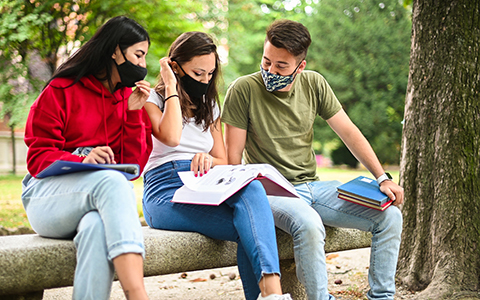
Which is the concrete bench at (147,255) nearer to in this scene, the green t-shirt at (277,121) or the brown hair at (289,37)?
the green t-shirt at (277,121)

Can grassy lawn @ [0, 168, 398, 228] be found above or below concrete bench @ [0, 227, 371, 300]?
below

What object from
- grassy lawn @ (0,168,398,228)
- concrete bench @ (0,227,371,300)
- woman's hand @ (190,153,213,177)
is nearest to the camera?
concrete bench @ (0,227,371,300)

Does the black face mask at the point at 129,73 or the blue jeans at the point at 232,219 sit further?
the black face mask at the point at 129,73

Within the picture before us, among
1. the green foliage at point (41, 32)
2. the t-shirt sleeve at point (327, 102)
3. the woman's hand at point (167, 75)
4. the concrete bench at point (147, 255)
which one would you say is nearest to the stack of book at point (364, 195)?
the concrete bench at point (147, 255)

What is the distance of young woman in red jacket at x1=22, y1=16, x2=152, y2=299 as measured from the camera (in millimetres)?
1777

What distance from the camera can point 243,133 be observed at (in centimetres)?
290

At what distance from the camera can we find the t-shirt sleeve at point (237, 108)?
290 cm

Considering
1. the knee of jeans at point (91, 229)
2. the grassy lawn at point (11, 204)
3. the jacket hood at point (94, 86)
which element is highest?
the jacket hood at point (94, 86)

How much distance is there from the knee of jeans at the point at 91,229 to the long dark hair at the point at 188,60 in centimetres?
98

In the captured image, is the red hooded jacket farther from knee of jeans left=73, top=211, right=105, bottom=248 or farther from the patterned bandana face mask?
the patterned bandana face mask

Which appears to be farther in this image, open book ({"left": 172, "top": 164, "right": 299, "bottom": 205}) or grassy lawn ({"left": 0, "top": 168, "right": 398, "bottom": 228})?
Result: grassy lawn ({"left": 0, "top": 168, "right": 398, "bottom": 228})

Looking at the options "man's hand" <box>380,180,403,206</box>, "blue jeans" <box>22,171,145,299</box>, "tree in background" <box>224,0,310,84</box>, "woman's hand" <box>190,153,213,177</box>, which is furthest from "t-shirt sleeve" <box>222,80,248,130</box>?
"tree in background" <box>224,0,310,84</box>

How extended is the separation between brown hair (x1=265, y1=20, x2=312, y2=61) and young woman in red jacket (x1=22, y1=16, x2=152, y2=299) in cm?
81

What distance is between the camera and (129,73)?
2.27 meters
